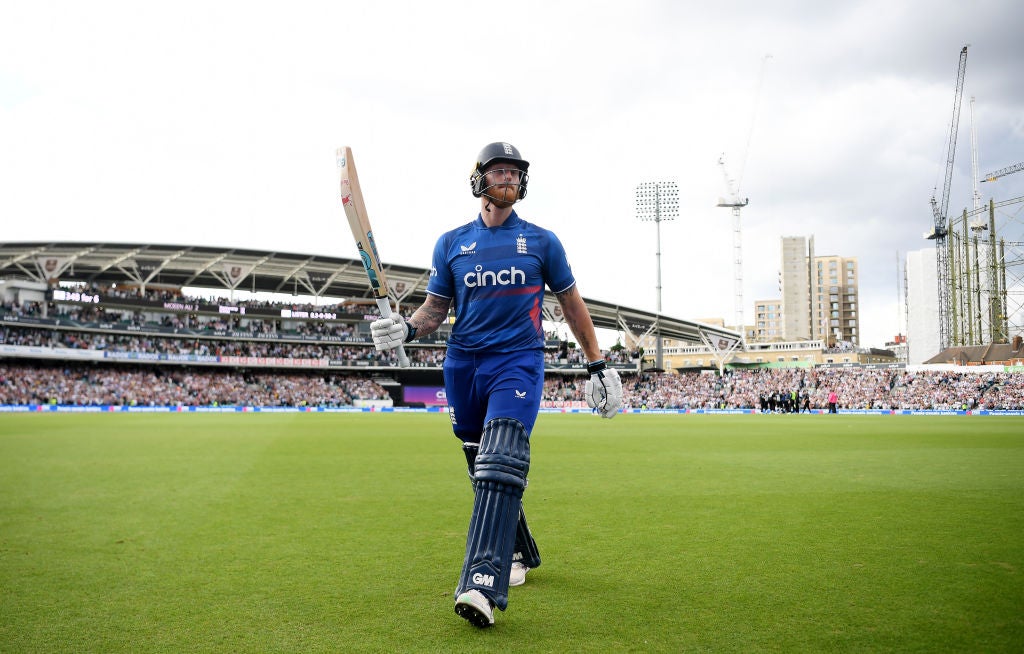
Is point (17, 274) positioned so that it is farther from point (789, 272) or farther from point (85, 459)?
point (789, 272)

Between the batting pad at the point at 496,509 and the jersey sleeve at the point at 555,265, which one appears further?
the jersey sleeve at the point at 555,265

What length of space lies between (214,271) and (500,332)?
6517 cm

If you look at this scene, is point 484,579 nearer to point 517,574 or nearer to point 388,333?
point 517,574

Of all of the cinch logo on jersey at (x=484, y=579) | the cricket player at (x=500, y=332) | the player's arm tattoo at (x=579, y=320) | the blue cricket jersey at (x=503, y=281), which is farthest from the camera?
the player's arm tattoo at (x=579, y=320)

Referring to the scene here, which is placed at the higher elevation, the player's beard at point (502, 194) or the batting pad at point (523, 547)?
the player's beard at point (502, 194)

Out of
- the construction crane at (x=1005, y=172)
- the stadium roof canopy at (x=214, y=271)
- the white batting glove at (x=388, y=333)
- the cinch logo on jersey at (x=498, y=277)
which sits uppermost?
the construction crane at (x=1005, y=172)

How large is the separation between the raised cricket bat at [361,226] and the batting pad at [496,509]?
113 centimetres

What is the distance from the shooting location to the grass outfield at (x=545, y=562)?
11.9 feet

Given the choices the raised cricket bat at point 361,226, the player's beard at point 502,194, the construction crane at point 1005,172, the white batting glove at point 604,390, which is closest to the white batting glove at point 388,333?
the raised cricket bat at point 361,226

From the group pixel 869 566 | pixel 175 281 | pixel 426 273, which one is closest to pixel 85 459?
pixel 869 566

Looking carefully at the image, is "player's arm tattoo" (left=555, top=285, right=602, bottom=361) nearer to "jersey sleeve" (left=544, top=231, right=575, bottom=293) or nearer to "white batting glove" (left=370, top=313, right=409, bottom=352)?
"jersey sleeve" (left=544, top=231, right=575, bottom=293)

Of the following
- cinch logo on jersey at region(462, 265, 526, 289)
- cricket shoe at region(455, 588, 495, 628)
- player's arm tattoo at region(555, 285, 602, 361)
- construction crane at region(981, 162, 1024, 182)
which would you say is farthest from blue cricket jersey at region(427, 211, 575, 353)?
construction crane at region(981, 162, 1024, 182)

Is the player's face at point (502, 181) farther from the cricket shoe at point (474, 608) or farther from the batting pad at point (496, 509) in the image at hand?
the cricket shoe at point (474, 608)

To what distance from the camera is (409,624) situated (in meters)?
3.80
